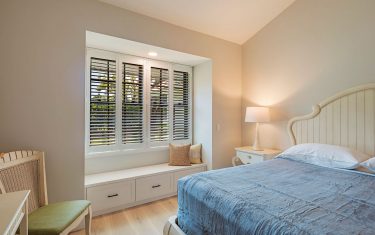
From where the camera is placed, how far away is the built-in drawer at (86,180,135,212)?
2373mm

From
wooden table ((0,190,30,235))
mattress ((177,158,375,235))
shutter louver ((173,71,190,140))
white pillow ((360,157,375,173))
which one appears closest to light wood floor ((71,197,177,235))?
mattress ((177,158,375,235))

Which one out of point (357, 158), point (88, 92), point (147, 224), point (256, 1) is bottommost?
point (147, 224)

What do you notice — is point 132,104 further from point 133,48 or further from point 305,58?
point 305,58

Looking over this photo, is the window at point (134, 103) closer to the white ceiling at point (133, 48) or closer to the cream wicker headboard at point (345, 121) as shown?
the white ceiling at point (133, 48)

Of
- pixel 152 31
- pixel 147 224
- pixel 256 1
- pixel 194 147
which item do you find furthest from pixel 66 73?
pixel 256 1

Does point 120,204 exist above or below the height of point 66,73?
below

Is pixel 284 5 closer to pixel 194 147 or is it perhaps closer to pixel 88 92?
pixel 194 147

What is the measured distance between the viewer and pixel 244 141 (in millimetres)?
3627

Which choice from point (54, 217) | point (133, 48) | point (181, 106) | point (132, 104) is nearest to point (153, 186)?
point (132, 104)

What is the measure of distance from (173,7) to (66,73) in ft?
5.18

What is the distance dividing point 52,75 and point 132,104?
1.20 metres

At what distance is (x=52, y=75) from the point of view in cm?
204

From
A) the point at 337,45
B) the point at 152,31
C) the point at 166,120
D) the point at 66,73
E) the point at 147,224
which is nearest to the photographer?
the point at 66,73

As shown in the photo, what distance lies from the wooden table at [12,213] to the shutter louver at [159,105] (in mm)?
2140
